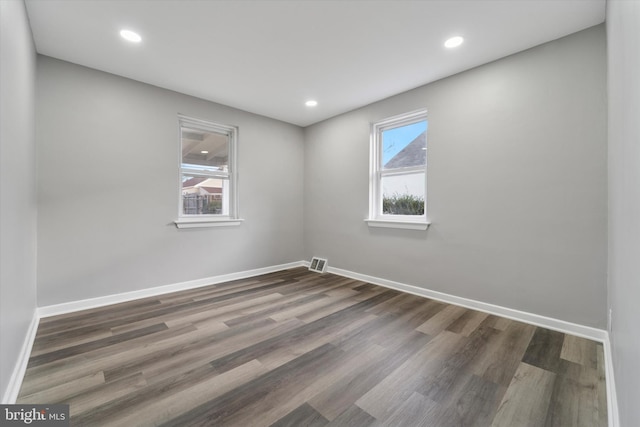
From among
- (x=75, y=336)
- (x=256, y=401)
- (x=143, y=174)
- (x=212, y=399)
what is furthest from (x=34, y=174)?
(x=256, y=401)

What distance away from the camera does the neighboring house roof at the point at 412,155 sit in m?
3.32

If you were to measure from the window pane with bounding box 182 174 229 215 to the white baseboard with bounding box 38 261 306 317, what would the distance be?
3.04 feet

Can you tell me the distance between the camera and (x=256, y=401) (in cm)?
149

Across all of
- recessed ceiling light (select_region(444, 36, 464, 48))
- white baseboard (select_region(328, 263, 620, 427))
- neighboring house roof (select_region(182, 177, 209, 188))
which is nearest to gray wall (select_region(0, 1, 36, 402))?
neighboring house roof (select_region(182, 177, 209, 188))

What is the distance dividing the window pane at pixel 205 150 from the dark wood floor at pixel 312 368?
74.4 inches

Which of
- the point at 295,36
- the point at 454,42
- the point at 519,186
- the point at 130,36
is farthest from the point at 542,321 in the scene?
the point at 130,36

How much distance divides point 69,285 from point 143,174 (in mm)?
1341

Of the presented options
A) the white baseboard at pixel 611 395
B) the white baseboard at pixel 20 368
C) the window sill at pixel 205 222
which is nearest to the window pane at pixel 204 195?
the window sill at pixel 205 222

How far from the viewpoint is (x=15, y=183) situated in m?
1.62

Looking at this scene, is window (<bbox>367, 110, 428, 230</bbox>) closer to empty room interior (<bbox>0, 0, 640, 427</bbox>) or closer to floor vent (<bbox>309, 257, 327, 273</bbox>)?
empty room interior (<bbox>0, 0, 640, 427</bbox>)

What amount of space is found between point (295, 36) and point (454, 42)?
1400 millimetres

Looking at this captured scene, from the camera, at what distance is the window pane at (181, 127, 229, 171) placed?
3600 mm

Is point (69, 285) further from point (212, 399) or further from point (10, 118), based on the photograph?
point (212, 399)

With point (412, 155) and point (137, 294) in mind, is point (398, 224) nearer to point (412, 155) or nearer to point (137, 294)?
point (412, 155)
